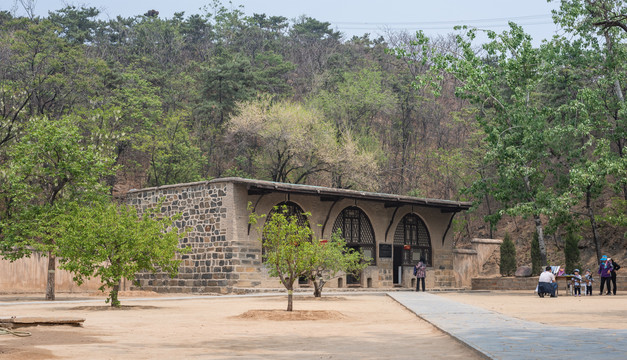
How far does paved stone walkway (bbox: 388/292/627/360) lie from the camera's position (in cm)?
749

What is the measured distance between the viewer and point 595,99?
27141 millimetres

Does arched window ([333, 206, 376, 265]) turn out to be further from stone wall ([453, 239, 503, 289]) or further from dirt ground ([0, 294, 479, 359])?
dirt ground ([0, 294, 479, 359])

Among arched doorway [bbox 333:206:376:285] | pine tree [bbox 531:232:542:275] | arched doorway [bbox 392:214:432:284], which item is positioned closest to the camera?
arched doorway [bbox 333:206:376:285]

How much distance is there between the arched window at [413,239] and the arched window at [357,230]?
174 centimetres

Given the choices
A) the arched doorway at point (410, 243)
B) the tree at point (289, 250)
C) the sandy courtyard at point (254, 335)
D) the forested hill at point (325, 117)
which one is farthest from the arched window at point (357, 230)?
the tree at point (289, 250)

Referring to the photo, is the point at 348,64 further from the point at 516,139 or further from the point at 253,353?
the point at 253,353

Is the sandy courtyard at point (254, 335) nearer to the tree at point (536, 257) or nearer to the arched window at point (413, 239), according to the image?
the tree at point (536, 257)

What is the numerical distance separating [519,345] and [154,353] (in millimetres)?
4298

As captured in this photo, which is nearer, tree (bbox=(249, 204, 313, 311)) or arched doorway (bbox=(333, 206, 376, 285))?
tree (bbox=(249, 204, 313, 311))

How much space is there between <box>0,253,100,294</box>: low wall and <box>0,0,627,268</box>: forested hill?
3054 mm

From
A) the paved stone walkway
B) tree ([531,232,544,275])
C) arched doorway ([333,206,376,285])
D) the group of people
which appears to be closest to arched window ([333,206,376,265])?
arched doorway ([333,206,376,285])

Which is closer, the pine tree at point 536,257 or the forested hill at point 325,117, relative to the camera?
the forested hill at point 325,117

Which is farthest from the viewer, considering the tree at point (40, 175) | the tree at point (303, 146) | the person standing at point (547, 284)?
the tree at point (303, 146)

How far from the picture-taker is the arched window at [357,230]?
30.4 metres
